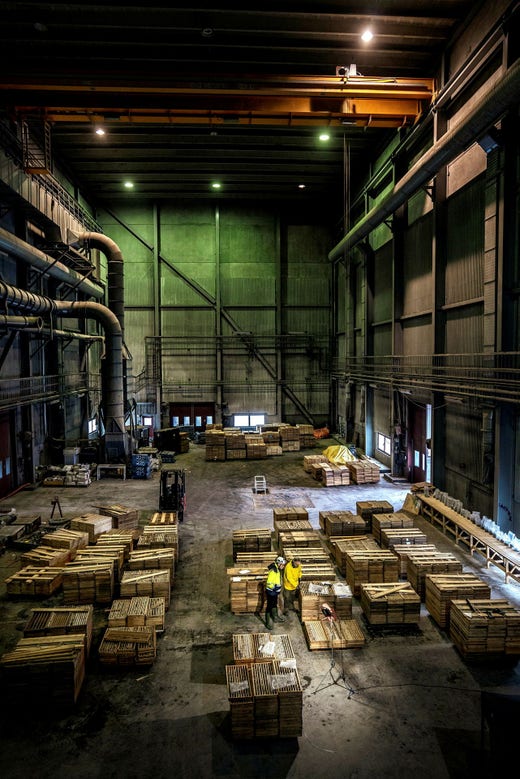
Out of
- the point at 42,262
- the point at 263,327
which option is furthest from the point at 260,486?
the point at 263,327

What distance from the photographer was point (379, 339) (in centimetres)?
2338

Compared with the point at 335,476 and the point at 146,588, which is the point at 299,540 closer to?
the point at 146,588

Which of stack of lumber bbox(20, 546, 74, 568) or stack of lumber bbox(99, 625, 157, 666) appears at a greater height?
stack of lumber bbox(20, 546, 74, 568)

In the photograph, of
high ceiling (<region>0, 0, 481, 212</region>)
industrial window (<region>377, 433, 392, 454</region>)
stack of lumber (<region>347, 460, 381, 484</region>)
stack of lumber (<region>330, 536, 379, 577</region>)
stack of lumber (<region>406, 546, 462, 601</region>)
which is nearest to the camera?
stack of lumber (<region>406, 546, 462, 601</region>)

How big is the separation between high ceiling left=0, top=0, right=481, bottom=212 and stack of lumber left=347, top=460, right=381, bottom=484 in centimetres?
1405

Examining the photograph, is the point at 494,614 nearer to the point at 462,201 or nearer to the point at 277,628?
the point at 277,628

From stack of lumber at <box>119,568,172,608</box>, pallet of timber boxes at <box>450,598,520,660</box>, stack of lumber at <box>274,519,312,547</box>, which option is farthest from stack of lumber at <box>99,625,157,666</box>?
pallet of timber boxes at <box>450,598,520,660</box>

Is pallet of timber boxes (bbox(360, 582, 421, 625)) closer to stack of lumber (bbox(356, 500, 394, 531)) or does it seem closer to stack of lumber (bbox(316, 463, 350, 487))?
stack of lumber (bbox(356, 500, 394, 531))

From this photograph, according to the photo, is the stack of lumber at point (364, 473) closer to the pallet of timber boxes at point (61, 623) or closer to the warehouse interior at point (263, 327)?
the warehouse interior at point (263, 327)

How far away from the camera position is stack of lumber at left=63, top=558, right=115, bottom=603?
31.7 ft

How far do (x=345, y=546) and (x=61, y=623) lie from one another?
6512 millimetres

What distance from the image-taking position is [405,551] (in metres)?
11.0

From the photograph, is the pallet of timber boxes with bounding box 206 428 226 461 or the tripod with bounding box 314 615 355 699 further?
the pallet of timber boxes with bounding box 206 428 226 461

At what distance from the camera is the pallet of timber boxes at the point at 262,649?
23.9 feet
